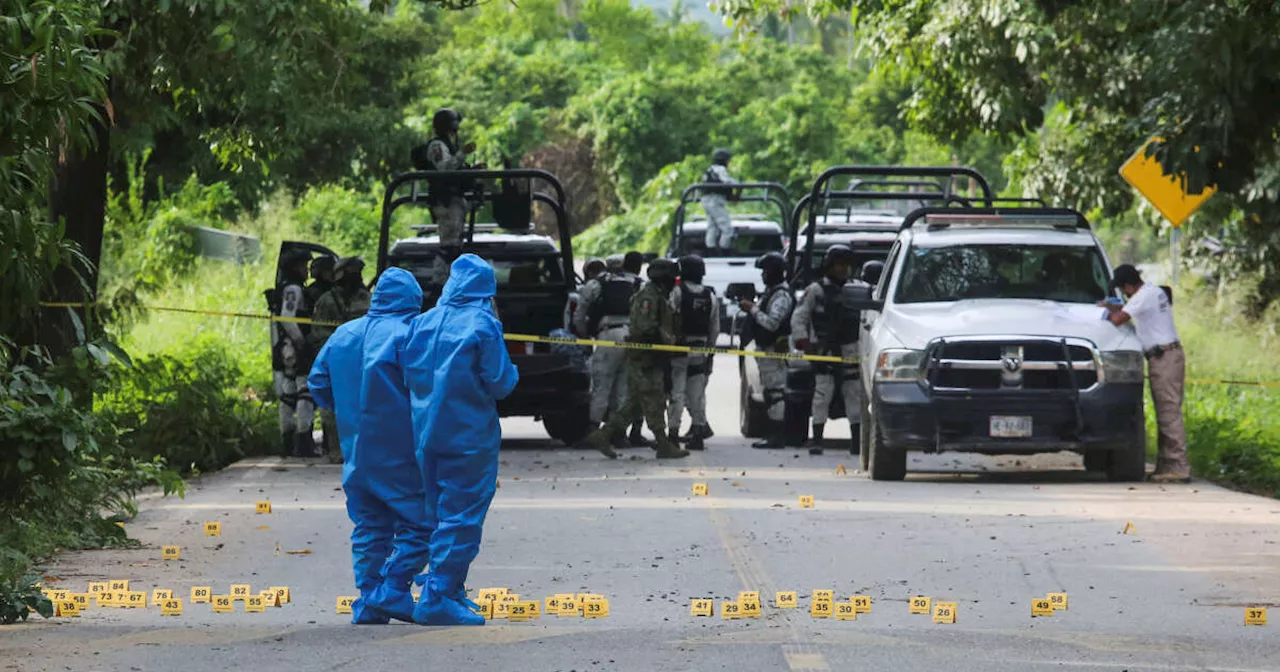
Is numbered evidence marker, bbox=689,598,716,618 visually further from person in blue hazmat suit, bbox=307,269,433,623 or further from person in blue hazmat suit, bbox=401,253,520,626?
person in blue hazmat suit, bbox=307,269,433,623

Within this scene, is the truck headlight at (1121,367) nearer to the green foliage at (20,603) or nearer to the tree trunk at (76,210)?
the tree trunk at (76,210)

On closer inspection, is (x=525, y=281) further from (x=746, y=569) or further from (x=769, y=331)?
(x=746, y=569)

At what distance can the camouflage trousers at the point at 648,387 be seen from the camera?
61.2ft

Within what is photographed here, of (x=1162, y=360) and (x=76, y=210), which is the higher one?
(x=76, y=210)

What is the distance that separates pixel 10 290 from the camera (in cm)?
1013

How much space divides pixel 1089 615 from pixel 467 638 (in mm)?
2856

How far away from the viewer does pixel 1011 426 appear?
1585 cm

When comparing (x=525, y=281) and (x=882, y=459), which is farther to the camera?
(x=525, y=281)

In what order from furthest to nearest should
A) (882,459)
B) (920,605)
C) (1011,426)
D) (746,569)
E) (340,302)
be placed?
1. (340,302)
2. (882,459)
3. (1011,426)
4. (746,569)
5. (920,605)

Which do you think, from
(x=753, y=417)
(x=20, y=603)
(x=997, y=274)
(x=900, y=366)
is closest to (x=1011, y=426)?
(x=900, y=366)

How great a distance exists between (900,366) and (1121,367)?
157 centimetres

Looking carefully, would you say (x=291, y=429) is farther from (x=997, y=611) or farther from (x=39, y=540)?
(x=997, y=611)

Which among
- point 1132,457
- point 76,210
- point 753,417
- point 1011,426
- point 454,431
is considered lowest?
point 753,417

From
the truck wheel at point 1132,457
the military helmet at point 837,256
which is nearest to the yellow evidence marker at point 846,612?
the truck wheel at point 1132,457
